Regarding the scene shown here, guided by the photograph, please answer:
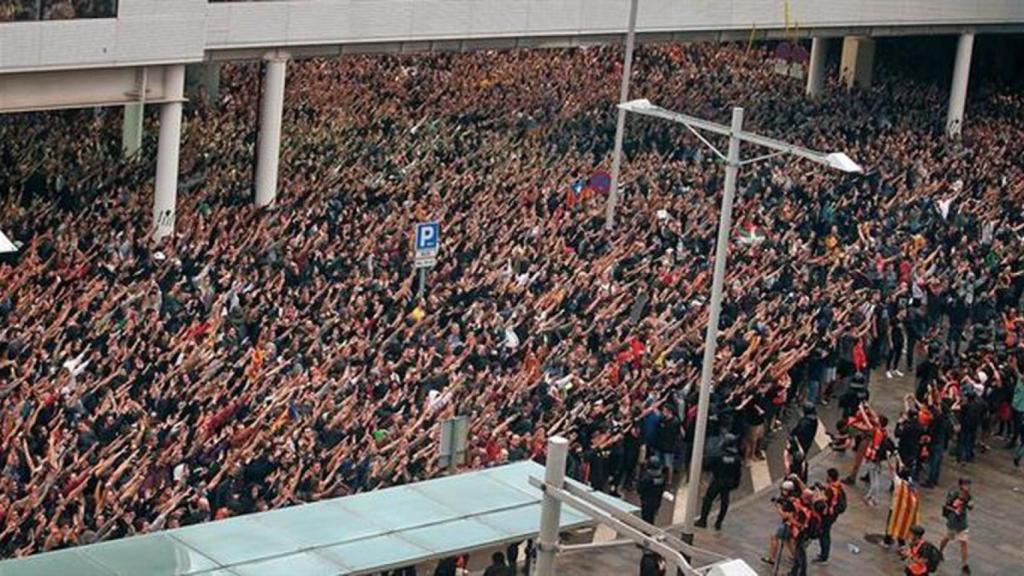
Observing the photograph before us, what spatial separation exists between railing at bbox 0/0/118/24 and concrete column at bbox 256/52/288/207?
4.95 metres

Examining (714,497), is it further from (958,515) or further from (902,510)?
(958,515)

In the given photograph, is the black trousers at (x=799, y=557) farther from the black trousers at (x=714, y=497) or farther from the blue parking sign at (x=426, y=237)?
the blue parking sign at (x=426, y=237)

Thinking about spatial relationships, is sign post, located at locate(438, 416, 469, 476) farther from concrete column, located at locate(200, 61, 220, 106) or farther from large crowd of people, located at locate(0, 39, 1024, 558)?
concrete column, located at locate(200, 61, 220, 106)

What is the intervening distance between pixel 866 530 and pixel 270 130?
16194mm

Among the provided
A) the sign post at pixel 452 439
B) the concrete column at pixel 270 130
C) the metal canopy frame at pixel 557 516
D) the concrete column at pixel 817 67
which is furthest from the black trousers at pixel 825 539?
the concrete column at pixel 817 67

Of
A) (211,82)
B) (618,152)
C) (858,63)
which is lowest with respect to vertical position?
(618,152)

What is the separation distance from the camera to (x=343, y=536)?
21453 mm

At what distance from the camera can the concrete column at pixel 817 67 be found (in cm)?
5749

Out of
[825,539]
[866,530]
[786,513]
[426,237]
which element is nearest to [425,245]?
[426,237]

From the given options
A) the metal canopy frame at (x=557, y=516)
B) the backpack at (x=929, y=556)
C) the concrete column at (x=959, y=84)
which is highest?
the concrete column at (x=959, y=84)

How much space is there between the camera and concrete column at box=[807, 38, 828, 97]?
57494mm

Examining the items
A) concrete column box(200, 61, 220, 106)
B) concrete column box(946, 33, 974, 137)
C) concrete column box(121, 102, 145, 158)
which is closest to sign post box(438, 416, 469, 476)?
concrete column box(121, 102, 145, 158)

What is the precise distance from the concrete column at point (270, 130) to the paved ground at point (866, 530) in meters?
12.9

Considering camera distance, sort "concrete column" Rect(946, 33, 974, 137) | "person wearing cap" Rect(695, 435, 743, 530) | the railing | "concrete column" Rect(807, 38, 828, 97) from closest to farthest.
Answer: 1. "person wearing cap" Rect(695, 435, 743, 530)
2. the railing
3. "concrete column" Rect(946, 33, 974, 137)
4. "concrete column" Rect(807, 38, 828, 97)
